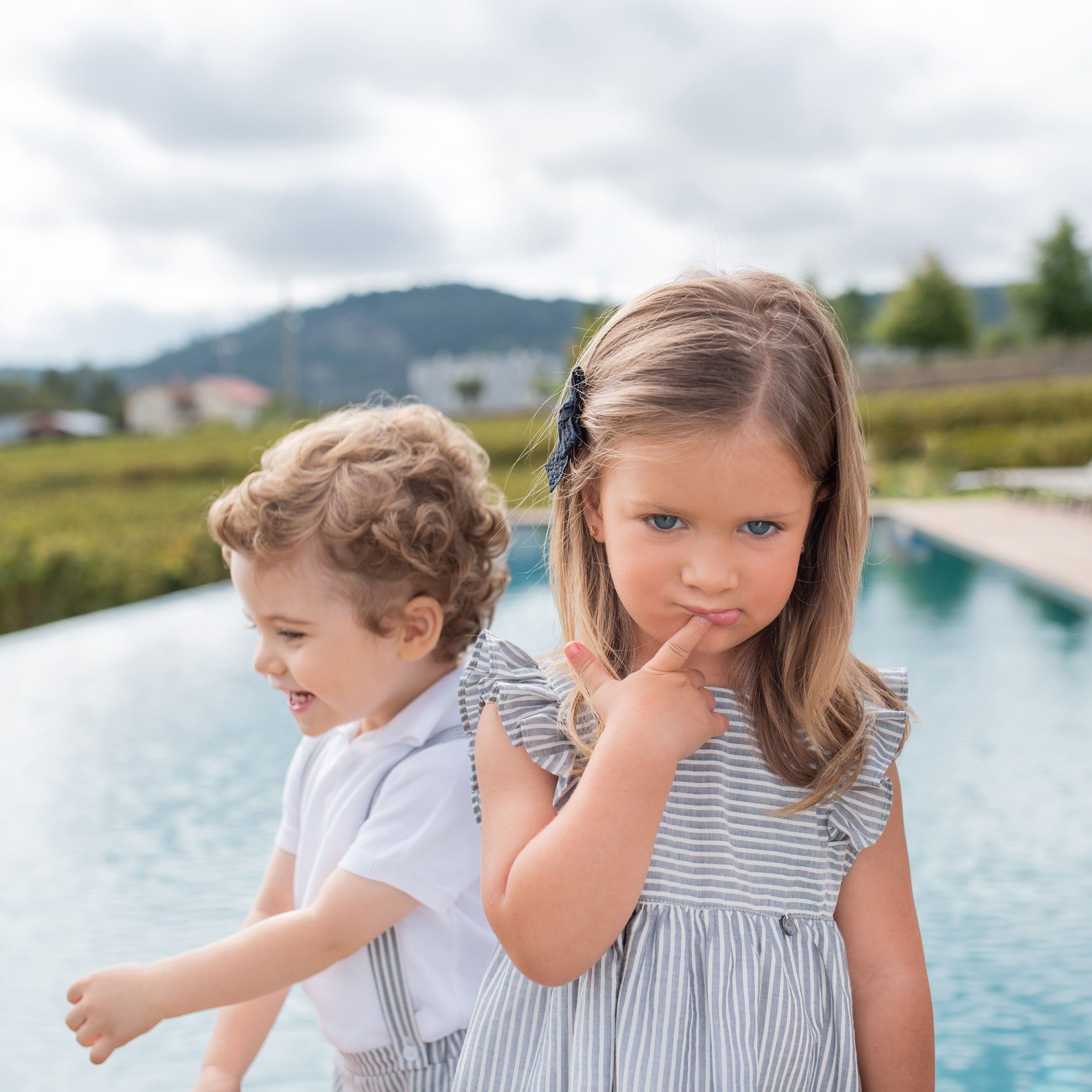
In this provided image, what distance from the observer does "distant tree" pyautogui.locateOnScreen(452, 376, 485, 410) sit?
70.6 meters

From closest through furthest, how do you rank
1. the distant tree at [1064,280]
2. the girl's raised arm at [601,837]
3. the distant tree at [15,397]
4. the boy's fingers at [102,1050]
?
the girl's raised arm at [601,837]
the boy's fingers at [102,1050]
the distant tree at [1064,280]
the distant tree at [15,397]

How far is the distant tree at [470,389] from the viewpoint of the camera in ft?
232

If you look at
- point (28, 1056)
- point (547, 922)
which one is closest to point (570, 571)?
point (547, 922)

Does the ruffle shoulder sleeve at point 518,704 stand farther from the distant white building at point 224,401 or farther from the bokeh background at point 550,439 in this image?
the distant white building at point 224,401

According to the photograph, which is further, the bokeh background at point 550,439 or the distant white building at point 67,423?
the distant white building at point 67,423

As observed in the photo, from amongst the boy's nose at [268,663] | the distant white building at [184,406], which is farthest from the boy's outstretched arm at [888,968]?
the distant white building at [184,406]

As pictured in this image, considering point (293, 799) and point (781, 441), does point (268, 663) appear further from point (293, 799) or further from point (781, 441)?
point (781, 441)

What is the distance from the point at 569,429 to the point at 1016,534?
10488mm

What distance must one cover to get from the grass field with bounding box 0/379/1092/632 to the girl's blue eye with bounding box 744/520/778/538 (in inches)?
203

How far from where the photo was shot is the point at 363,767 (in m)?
1.42

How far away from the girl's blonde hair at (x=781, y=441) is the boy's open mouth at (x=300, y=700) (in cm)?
41

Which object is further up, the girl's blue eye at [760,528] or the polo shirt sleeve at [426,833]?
the girl's blue eye at [760,528]

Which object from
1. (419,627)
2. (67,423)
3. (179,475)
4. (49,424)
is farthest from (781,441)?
(67,423)

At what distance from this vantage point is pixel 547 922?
0.96 meters
